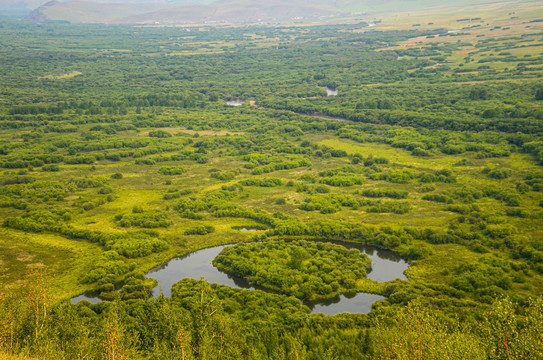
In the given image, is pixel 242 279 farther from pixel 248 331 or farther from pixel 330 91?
pixel 330 91

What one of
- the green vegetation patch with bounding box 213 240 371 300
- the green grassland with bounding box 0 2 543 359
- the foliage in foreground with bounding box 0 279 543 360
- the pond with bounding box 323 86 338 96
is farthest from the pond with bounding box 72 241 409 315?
the pond with bounding box 323 86 338 96

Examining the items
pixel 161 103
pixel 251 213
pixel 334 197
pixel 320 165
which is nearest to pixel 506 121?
pixel 320 165

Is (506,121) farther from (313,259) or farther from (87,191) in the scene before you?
(87,191)

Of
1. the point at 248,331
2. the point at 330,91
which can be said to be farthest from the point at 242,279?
the point at 330,91

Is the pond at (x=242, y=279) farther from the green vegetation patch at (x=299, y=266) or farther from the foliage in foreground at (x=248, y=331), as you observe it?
the foliage in foreground at (x=248, y=331)

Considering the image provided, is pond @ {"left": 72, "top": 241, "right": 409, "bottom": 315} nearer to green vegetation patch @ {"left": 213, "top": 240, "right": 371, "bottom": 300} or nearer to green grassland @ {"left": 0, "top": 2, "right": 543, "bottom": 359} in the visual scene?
green vegetation patch @ {"left": 213, "top": 240, "right": 371, "bottom": 300}
